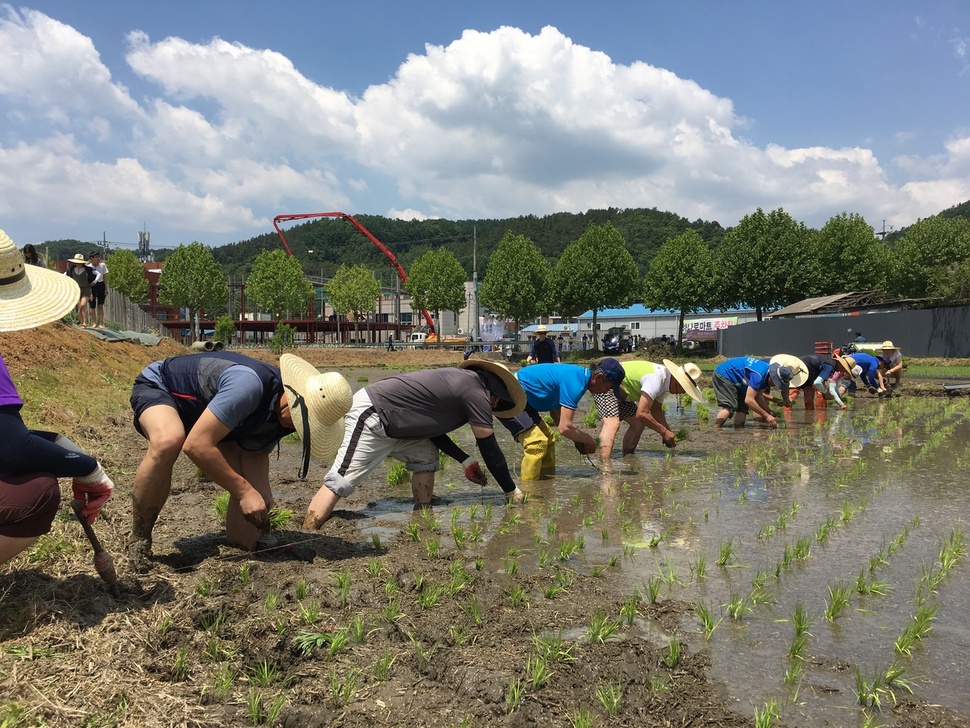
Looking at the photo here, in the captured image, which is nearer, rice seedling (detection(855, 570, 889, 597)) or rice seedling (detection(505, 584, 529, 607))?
rice seedling (detection(505, 584, 529, 607))

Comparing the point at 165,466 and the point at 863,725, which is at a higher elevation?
the point at 165,466

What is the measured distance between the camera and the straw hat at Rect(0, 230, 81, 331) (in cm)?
331

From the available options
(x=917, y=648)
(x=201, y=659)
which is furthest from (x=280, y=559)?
(x=917, y=648)

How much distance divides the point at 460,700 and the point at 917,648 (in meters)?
2.24

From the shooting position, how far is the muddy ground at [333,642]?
2.72 metres

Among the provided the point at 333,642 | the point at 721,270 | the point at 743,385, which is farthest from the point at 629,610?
the point at 721,270

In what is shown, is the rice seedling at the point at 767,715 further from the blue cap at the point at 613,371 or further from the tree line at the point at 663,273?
the tree line at the point at 663,273

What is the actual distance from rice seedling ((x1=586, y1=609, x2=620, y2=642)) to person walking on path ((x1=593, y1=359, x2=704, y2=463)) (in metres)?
4.42

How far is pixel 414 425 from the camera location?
564 cm

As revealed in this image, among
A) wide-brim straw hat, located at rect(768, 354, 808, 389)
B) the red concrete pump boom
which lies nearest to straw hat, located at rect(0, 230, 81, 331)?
wide-brim straw hat, located at rect(768, 354, 808, 389)

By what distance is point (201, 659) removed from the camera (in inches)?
123

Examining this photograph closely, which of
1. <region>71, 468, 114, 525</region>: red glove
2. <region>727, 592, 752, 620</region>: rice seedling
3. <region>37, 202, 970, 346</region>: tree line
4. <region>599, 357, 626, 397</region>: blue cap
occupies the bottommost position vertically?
<region>727, 592, 752, 620</region>: rice seedling

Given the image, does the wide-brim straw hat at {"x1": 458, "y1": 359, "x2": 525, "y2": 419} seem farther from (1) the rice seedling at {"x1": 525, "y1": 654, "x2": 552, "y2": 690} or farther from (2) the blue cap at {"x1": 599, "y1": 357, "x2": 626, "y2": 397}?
(1) the rice seedling at {"x1": 525, "y1": 654, "x2": 552, "y2": 690}

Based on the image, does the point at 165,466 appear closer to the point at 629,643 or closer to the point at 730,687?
the point at 629,643
